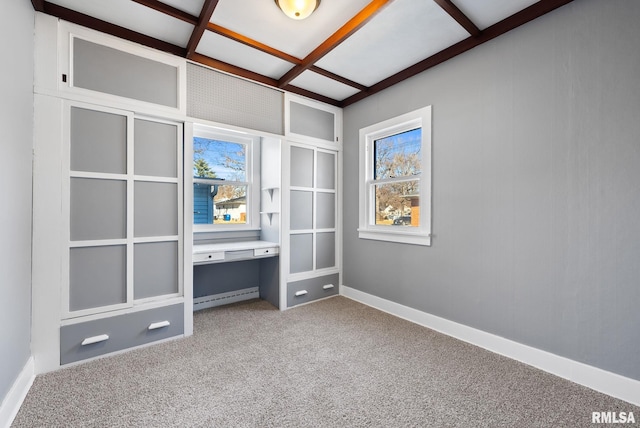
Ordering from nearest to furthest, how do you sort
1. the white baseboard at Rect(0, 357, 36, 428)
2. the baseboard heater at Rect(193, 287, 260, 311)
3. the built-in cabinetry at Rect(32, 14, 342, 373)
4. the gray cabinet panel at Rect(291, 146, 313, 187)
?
the white baseboard at Rect(0, 357, 36, 428) < the built-in cabinetry at Rect(32, 14, 342, 373) < the baseboard heater at Rect(193, 287, 260, 311) < the gray cabinet panel at Rect(291, 146, 313, 187)

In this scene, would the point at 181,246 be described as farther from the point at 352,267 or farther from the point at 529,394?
the point at 529,394

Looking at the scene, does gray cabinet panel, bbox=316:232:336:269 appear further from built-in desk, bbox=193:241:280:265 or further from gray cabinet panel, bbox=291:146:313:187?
gray cabinet panel, bbox=291:146:313:187

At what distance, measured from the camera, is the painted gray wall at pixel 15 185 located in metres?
1.57

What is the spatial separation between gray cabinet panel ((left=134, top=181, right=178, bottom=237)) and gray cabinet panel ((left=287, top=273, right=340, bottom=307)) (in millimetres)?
1547

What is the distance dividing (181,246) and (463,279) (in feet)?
8.77

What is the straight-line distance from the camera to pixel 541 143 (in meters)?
2.12

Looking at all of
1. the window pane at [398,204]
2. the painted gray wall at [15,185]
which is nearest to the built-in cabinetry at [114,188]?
the painted gray wall at [15,185]

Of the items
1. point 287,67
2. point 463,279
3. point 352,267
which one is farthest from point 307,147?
point 463,279

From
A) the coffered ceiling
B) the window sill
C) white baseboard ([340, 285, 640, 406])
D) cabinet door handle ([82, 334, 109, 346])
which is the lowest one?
white baseboard ([340, 285, 640, 406])

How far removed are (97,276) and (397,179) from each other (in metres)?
3.02

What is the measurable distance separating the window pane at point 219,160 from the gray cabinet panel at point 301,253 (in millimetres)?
1116

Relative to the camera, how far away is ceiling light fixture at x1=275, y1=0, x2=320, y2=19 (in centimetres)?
199

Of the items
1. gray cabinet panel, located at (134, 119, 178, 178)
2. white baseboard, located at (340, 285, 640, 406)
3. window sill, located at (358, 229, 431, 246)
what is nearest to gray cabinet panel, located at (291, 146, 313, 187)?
window sill, located at (358, 229, 431, 246)

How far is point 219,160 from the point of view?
11.8ft
